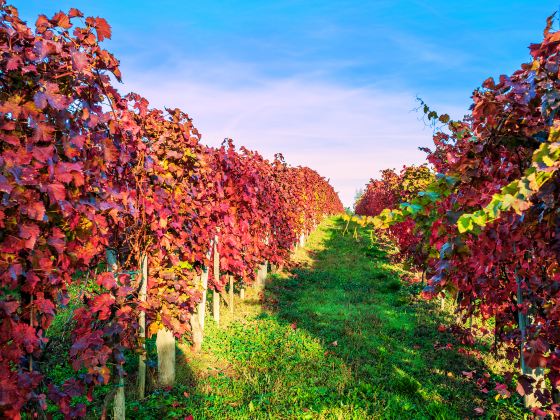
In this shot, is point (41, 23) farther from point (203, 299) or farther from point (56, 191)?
point (203, 299)

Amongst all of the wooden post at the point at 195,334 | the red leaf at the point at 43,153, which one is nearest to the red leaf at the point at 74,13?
the red leaf at the point at 43,153

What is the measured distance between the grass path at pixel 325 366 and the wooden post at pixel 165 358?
0.23 m

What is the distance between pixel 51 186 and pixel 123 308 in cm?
159

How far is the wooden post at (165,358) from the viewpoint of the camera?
18.4 feet

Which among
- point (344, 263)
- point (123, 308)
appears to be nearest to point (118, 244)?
point (123, 308)

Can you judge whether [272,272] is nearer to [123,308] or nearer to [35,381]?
[123,308]

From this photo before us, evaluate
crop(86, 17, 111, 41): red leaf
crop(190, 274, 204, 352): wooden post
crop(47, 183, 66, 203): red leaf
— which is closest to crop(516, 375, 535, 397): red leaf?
crop(47, 183, 66, 203): red leaf

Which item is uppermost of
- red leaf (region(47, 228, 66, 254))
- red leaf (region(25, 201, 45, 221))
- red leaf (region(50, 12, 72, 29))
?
red leaf (region(50, 12, 72, 29))

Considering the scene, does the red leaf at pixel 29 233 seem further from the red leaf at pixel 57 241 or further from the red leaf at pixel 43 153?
the red leaf at pixel 43 153

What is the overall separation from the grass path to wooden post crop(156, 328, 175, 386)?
0.74 ft

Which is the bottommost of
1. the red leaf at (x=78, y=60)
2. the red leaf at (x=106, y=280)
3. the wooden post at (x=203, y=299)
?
the wooden post at (x=203, y=299)

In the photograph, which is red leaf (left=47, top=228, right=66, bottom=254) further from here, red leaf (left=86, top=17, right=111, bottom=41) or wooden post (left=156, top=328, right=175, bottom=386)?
wooden post (left=156, top=328, right=175, bottom=386)

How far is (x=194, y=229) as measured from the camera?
629cm

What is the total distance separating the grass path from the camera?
4.91 m
